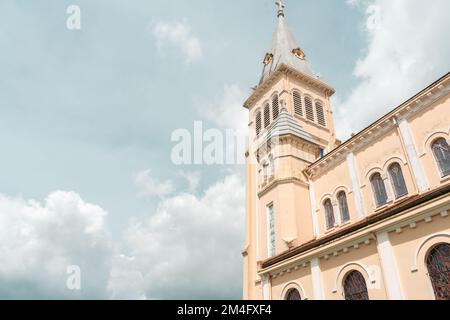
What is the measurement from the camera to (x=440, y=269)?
11.0m

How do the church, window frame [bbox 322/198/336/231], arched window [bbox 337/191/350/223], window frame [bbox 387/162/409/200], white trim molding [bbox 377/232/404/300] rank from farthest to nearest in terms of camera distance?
window frame [bbox 322/198/336/231]
arched window [bbox 337/191/350/223]
window frame [bbox 387/162/409/200]
white trim molding [bbox 377/232/404/300]
the church

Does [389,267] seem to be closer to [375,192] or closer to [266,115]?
[375,192]

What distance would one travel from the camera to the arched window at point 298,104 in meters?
30.4

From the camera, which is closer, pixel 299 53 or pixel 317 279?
pixel 317 279

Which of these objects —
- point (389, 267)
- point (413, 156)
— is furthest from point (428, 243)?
point (413, 156)

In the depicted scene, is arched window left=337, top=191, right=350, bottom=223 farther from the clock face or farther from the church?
the clock face

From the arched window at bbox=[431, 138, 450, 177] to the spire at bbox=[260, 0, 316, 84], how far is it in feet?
65.2

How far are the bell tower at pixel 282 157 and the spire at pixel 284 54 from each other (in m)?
0.25

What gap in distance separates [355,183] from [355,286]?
6.63 meters

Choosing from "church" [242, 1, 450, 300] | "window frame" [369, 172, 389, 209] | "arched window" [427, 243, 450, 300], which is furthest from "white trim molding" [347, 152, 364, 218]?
"arched window" [427, 243, 450, 300]

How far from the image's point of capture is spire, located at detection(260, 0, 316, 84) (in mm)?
35156

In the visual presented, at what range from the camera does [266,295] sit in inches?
687
